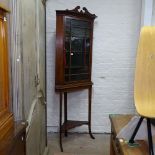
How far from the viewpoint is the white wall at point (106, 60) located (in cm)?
349

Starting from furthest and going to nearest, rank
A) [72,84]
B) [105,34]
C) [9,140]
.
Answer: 1. [105,34]
2. [72,84]
3. [9,140]

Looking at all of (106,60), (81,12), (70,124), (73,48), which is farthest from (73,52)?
(70,124)

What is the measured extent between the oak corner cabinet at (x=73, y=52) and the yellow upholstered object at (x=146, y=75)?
193 cm

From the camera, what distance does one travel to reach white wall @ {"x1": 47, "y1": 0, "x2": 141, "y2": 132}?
3486 millimetres

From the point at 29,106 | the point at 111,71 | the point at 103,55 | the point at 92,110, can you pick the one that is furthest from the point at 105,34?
the point at 29,106

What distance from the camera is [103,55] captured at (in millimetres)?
3596

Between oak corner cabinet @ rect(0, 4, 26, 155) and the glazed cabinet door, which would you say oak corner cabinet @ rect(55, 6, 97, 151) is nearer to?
the glazed cabinet door

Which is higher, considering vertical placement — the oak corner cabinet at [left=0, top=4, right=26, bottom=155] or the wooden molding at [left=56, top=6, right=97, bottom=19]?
the wooden molding at [left=56, top=6, right=97, bottom=19]

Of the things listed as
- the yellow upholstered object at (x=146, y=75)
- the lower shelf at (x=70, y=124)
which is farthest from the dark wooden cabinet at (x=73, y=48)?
the yellow upholstered object at (x=146, y=75)

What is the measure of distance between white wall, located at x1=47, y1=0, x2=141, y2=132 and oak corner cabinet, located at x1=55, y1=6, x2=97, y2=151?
255mm

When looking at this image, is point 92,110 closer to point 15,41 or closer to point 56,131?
point 56,131

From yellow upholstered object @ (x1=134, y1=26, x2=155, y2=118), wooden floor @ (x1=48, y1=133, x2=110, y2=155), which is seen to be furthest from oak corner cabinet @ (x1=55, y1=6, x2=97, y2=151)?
yellow upholstered object @ (x1=134, y1=26, x2=155, y2=118)

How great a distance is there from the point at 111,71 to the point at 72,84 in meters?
0.80

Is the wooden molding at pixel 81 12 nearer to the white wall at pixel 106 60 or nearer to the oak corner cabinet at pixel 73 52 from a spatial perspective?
the oak corner cabinet at pixel 73 52
